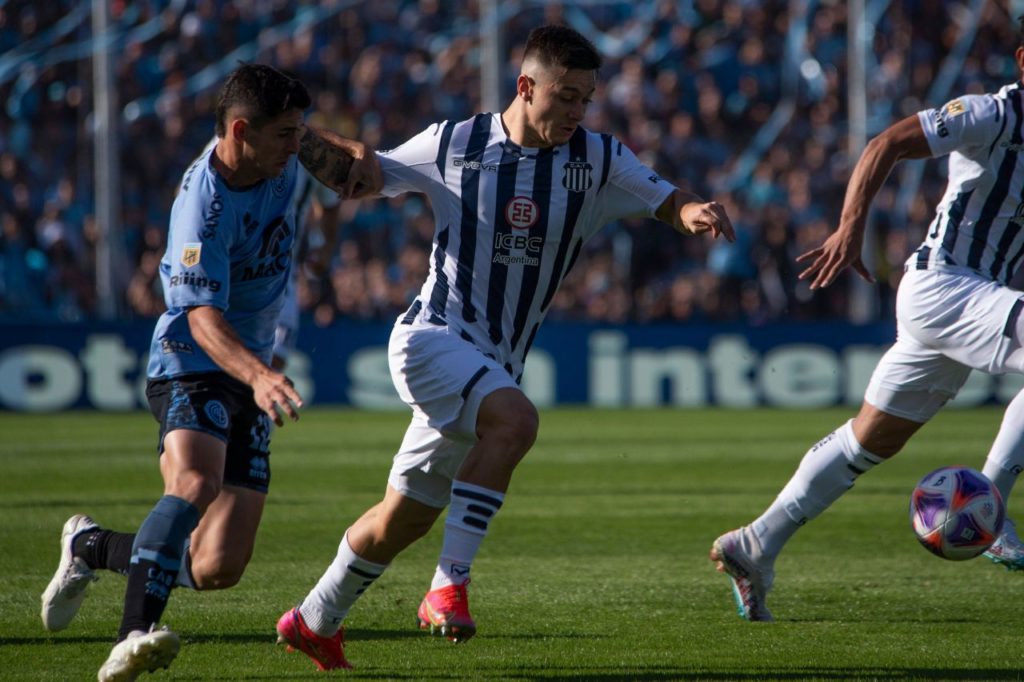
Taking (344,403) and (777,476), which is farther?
(344,403)

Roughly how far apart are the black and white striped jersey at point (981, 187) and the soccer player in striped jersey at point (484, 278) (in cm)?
153

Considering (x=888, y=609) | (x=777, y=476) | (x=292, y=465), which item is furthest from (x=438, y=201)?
(x=292, y=465)

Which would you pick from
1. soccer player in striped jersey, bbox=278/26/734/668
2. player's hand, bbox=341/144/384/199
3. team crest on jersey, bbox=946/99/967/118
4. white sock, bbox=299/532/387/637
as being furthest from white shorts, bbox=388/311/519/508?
team crest on jersey, bbox=946/99/967/118

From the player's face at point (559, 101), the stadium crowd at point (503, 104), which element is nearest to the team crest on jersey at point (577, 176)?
the player's face at point (559, 101)

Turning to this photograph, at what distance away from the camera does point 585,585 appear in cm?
692

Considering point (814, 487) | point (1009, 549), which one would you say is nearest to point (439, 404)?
point (814, 487)

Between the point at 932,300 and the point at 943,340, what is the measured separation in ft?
0.63

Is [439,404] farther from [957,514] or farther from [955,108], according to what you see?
[955,108]

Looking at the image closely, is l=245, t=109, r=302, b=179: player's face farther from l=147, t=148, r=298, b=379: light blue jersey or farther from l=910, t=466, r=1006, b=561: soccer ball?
l=910, t=466, r=1006, b=561: soccer ball

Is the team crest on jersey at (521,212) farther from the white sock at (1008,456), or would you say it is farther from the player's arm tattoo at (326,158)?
the white sock at (1008,456)

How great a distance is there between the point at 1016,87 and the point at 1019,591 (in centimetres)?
230

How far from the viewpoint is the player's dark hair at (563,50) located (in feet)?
17.4

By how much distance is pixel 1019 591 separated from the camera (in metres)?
6.73

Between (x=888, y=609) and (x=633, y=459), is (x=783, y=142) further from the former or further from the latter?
(x=888, y=609)
